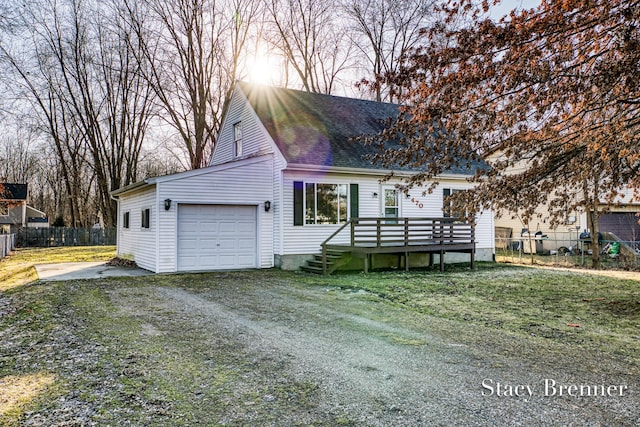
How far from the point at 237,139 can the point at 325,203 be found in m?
4.97

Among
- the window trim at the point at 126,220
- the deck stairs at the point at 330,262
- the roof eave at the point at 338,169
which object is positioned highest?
the roof eave at the point at 338,169

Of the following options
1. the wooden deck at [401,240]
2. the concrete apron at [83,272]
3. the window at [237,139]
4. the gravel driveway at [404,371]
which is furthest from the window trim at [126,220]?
the gravel driveway at [404,371]

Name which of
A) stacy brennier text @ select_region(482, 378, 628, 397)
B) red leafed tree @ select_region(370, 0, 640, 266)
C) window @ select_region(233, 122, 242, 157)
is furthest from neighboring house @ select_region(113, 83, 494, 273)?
stacy brennier text @ select_region(482, 378, 628, 397)

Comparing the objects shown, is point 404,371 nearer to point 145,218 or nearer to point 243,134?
point 145,218

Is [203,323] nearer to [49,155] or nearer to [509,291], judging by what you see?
[509,291]

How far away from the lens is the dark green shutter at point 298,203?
13508 mm

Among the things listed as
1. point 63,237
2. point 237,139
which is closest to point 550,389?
point 237,139

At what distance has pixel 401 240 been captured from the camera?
13.6 metres

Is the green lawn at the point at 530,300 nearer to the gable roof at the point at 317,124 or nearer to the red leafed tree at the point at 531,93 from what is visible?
the red leafed tree at the point at 531,93

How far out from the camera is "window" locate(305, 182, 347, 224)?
13.8 metres

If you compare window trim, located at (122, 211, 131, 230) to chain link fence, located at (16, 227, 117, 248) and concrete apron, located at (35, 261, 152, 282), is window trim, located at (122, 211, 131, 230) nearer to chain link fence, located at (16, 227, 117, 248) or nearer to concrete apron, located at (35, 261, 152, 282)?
concrete apron, located at (35, 261, 152, 282)

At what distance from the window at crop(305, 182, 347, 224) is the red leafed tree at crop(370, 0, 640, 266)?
639cm

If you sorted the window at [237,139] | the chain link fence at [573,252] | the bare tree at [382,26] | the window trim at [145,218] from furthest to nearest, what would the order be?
the bare tree at [382,26], the chain link fence at [573,252], the window at [237,139], the window trim at [145,218]

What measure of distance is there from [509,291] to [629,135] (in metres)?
4.63
